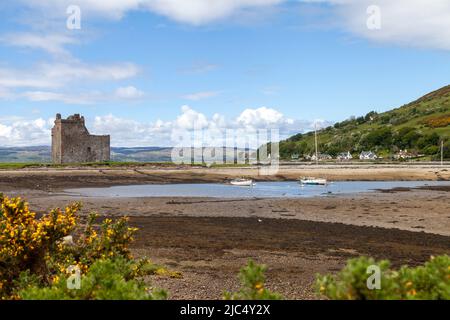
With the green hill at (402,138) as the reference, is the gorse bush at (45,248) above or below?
below

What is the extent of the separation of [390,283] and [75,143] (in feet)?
316

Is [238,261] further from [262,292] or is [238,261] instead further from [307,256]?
[262,292]

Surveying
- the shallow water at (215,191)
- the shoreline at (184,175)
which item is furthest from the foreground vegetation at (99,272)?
the shoreline at (184,175)

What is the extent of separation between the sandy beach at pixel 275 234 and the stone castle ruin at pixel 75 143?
39079 millimetres

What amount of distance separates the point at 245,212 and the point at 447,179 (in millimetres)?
57531

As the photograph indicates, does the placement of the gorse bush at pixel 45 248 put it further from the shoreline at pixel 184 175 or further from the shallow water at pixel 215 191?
the shoreline at pixel 184 175

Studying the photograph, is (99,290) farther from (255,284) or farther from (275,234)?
(275,234)

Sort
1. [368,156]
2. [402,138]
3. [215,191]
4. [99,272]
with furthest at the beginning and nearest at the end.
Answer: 1. [402,138]
2. [368,156]
3. [215,191]
4. [99,272]

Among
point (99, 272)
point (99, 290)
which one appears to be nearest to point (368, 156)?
point (99, 272)

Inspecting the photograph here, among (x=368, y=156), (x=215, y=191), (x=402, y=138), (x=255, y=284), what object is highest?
(x=402, y=138)

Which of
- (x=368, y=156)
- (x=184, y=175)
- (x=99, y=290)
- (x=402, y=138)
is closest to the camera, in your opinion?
(x=99, y=290)

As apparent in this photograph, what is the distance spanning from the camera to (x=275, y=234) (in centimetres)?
2575

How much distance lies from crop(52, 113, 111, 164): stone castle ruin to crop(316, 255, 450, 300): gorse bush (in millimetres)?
93337

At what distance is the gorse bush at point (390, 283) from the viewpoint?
15.6ft
